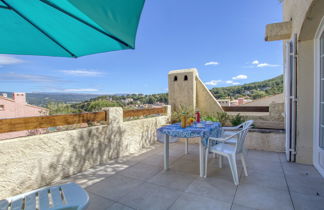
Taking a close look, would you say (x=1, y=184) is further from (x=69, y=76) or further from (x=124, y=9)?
(x=69, y=76)

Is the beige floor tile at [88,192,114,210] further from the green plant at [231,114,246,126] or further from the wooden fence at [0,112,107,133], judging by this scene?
the green plant at [231,114,246,126]

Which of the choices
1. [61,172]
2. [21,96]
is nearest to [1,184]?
[61,172]

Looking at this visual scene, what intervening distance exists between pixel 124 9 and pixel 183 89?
203 inches

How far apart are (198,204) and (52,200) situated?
1.60 m

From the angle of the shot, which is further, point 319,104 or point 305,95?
point 305,95

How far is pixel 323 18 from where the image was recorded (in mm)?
2572

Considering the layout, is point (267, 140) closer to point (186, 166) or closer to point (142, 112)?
point (186, 166)

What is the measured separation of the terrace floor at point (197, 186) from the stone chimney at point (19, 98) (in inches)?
103

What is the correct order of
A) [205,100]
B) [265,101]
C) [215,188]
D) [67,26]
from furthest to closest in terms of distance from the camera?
[265,101]
[205,100]
[215,188]
[67,26]

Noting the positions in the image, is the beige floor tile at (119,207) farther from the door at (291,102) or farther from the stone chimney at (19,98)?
the stone chimney at (19,98)

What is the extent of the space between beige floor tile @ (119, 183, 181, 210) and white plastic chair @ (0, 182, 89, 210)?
0.92 metres

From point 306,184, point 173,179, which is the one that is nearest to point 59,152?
point 173,179

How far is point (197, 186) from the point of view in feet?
8.18

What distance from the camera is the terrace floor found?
6.79 ft
